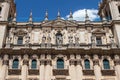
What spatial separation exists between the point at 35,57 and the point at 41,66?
175cm

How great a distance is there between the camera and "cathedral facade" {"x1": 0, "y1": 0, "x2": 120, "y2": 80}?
34.7m

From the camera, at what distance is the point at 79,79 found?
112 feet

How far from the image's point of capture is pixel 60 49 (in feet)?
119

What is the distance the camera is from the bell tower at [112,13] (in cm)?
3872

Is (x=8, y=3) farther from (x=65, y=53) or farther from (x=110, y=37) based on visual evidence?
(x=110, y=37)

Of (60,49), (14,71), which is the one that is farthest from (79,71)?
(14,71)

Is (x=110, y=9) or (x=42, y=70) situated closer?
(x=42, y=70)

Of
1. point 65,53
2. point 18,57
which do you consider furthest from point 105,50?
point 18,57

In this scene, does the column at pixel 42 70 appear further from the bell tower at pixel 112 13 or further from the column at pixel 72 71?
the bell tower at pixel 112 13

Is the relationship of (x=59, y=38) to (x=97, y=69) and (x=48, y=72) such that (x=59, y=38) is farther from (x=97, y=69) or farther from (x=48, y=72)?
(x=97, y=69)

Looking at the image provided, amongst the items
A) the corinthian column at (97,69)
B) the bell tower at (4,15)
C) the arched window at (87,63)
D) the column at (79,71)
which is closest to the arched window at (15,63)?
the bell tower at (4,15)

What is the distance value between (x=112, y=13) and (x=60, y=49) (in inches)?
439

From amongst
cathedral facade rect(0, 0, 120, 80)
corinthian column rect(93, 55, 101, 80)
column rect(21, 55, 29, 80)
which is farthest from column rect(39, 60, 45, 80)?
corinthian column rect(93, 55, 101, 80)

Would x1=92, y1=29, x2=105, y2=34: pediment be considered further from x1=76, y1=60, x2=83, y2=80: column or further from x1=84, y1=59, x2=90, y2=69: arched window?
x1=76, y1=60, x2=83, y2=80: column
